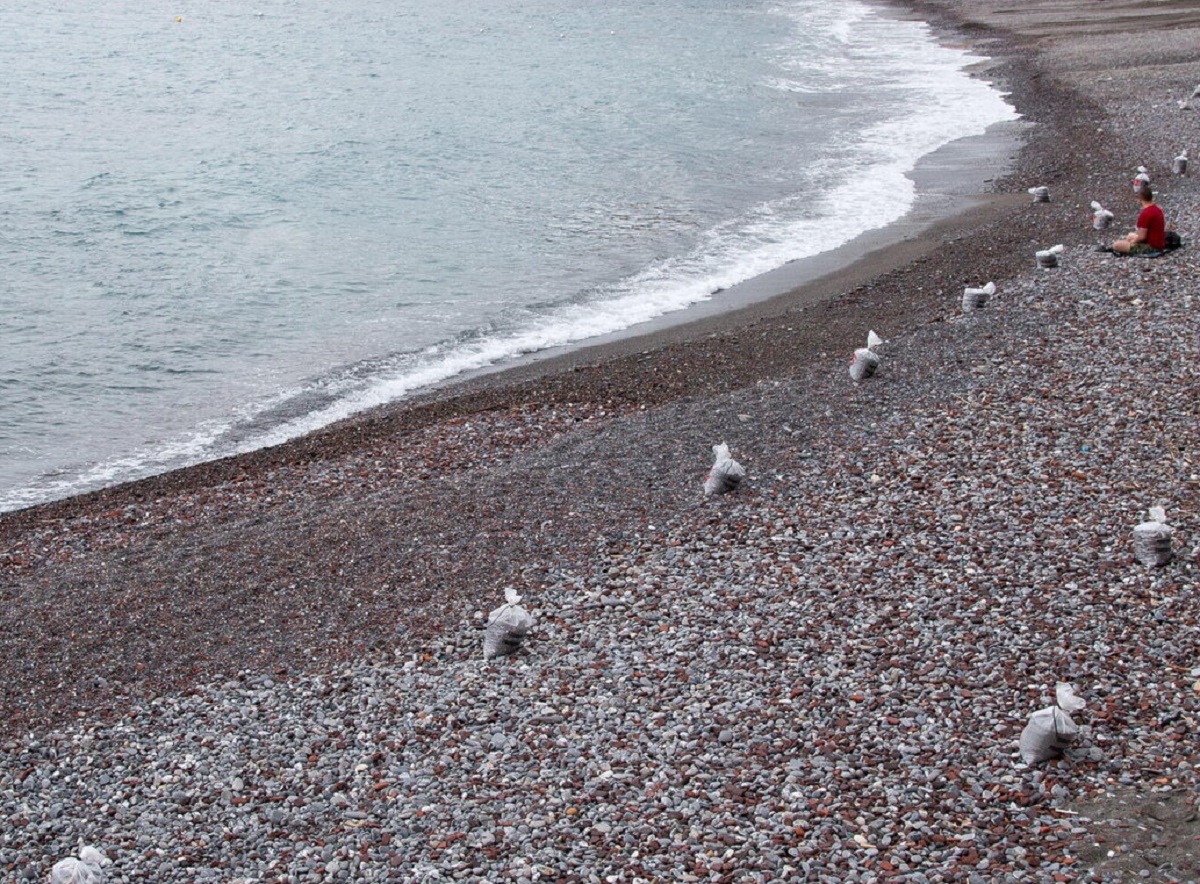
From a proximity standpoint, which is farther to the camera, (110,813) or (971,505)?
(971,505)

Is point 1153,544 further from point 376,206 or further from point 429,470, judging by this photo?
point 376,206

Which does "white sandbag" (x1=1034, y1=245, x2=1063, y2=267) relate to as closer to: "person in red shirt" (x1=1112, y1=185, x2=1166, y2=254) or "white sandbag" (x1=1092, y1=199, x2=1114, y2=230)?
"person in red shirt" (x1=1112, y1=185, x2=1166, y2=254)

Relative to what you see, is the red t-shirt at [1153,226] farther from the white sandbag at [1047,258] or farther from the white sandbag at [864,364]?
the white sandbag at [864,364]

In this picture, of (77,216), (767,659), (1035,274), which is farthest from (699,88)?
(767,659)

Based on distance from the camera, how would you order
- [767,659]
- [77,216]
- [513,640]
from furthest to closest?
[77,216]
[513,640]
[767,659]

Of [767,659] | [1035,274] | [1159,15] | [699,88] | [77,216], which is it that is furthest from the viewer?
[1159,15]

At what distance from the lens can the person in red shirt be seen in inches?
660

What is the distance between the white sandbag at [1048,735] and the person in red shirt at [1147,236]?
1174 centimetres

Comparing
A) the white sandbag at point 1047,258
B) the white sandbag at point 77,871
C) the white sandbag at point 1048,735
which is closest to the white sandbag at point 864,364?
the white sandbag at point 1047,258

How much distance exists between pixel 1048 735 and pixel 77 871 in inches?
224

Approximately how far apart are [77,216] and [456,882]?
27.3 m

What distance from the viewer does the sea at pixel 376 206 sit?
1859cm

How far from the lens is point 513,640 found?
30.2 feet

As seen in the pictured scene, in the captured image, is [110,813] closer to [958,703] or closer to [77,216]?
[958,703]
